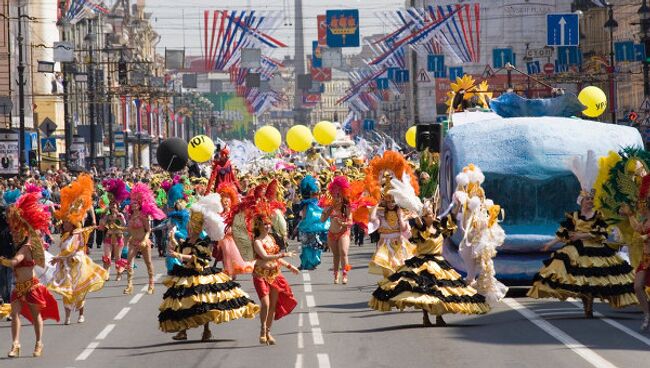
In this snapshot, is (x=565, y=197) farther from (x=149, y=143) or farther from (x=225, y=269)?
(x=149, y=143)

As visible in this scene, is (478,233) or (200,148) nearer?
(478,233)

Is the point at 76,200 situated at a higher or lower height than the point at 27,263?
higher

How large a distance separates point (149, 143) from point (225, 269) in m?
88.5

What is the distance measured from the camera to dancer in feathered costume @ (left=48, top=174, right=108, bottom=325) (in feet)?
64.9

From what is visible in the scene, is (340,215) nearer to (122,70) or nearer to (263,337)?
(263,337)

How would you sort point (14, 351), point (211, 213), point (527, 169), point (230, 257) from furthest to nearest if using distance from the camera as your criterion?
point (230, 257)
point (527, 169)
point (211, 213)
point (14, 351)

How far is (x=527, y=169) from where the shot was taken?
21.5 meters

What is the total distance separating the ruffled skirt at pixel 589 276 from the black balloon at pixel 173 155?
110 feet

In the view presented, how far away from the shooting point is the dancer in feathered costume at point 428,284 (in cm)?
1731

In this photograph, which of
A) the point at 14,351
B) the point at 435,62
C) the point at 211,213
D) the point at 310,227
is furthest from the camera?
the point at 435,62

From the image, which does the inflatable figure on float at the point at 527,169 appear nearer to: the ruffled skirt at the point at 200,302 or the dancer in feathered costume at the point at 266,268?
the dancer in feathered costume at the point at 266,268

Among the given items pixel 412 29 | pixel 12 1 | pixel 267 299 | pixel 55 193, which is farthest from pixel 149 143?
pixel 267 299

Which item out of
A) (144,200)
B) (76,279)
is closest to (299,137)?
(144,200)

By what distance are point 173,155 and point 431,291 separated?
3448 cm
